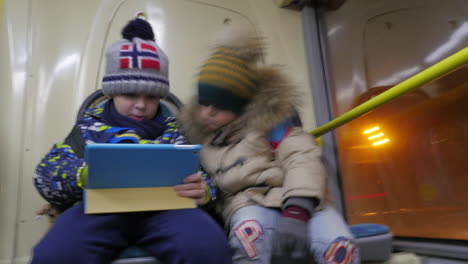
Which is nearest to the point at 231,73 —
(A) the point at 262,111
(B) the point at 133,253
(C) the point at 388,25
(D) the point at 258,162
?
(A) the point at 262,111

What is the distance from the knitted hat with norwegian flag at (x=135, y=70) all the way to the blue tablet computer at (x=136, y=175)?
0.31 metres

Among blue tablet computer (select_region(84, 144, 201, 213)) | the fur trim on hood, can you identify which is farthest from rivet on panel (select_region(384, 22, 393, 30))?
blue tablet computer (select_region(84, 144, 201, 213))

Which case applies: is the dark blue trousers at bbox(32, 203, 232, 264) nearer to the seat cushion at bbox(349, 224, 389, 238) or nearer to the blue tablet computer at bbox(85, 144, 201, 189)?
the blue tablet computer at bbox(85, 144, 201, 189)

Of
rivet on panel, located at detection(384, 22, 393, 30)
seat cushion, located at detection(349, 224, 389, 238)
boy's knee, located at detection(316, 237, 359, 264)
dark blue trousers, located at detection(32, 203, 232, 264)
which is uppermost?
rivet on panel, located at detection(384, 22, 393, 30)

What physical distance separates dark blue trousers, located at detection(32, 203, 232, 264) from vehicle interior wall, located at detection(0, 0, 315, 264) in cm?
49

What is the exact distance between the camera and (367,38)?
1506 mm

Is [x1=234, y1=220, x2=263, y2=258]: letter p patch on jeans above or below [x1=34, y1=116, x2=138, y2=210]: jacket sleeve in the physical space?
below

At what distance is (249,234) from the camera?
795mm

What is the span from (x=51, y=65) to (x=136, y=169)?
80 cm

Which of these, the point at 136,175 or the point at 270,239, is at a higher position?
the point at 136,175

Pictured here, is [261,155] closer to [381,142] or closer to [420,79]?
[420,79]

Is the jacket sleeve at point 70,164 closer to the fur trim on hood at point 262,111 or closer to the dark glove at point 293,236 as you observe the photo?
the fur trim on hood at point 262,111

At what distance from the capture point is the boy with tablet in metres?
0.69

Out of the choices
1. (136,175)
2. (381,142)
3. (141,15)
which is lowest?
(136,175)
